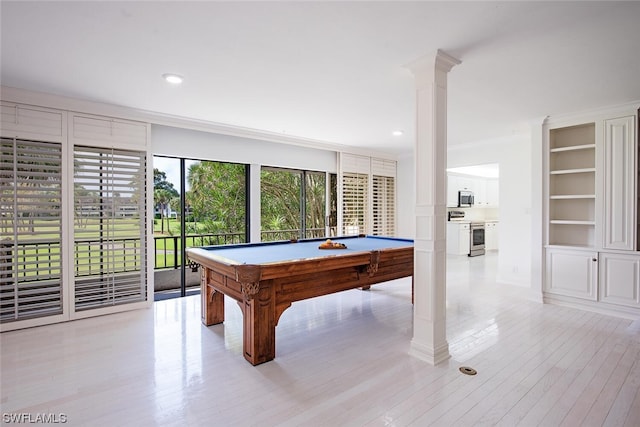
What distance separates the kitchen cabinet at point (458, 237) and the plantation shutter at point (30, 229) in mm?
7759

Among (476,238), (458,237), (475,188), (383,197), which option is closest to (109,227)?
(383,197)

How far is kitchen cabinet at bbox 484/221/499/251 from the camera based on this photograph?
9.04m

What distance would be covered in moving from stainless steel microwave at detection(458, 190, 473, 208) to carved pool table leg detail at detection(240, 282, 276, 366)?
7049 millimetres

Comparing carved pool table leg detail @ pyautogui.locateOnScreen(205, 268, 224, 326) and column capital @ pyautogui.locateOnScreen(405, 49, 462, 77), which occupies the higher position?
column capital @ pyautogui.locateOnScreen(405, 49, 462, 77)

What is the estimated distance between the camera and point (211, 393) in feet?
7.24

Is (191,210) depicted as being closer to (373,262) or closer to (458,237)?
(373,262)

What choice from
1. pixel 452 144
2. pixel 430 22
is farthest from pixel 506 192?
pixel 430 22

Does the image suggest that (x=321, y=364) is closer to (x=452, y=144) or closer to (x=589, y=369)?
(x=589, y=369)

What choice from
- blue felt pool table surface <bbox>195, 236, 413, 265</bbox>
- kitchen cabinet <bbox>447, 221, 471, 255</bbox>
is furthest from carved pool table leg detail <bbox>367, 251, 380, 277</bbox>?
kitchen cabinet <bbox>447, 221, 471, 255</bbox>

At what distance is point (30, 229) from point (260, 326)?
2.76 metres

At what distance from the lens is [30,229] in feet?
11.2

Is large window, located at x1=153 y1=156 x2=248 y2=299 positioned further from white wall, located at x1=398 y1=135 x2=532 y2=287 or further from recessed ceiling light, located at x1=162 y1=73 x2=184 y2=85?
white wall, located at x1=398 y1=135 x2=532 y2=287

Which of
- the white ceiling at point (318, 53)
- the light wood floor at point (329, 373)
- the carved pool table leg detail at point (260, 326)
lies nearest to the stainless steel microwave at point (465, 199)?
the white ceiling at point (318, 53)

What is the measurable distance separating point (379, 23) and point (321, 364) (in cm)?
255
